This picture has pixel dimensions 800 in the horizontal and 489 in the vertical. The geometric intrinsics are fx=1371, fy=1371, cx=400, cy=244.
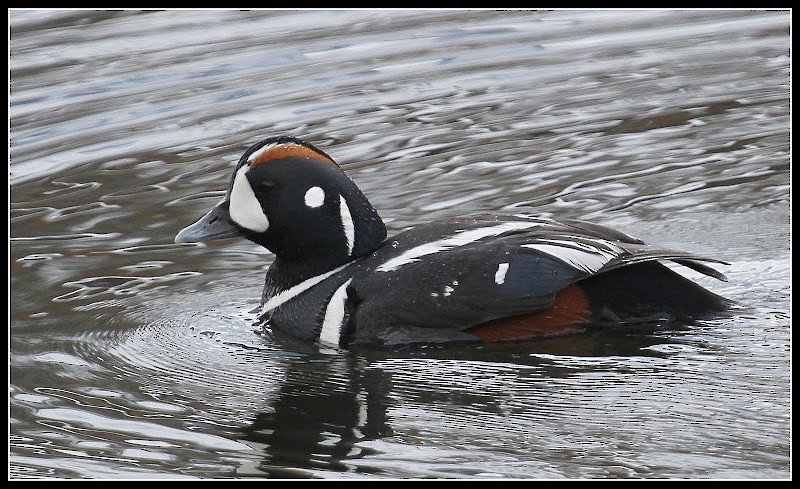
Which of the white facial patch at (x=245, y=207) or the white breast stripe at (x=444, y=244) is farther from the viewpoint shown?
the white facial patch at (x=245, y=207)

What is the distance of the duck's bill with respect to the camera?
7.21 meters

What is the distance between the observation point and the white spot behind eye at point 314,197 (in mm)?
7047

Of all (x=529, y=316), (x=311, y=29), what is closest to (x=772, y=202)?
(x=529, y=316)

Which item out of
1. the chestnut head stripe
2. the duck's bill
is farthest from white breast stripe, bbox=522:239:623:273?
the duck's bill

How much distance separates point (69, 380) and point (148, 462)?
1222 millimetres

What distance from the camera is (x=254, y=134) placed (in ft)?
34.1

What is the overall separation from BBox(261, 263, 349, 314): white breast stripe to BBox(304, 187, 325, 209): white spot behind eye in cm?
36

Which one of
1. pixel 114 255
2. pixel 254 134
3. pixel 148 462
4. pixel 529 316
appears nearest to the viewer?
pixel 148 462

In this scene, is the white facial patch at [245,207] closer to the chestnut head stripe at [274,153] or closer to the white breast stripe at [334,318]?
the chestnut head stripe at [274,153]

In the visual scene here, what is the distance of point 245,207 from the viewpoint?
23.4 feet

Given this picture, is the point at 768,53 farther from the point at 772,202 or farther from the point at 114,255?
the point at 114,255

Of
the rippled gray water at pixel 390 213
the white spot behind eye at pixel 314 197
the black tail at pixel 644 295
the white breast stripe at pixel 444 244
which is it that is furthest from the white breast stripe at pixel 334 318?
the black tail at pixel 644 295

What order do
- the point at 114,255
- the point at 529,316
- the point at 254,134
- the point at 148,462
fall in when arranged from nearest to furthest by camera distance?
the point at 148,462, the point at 529,316, the point at 114,255, the point at 254,134

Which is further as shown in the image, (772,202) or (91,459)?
(772,202)
